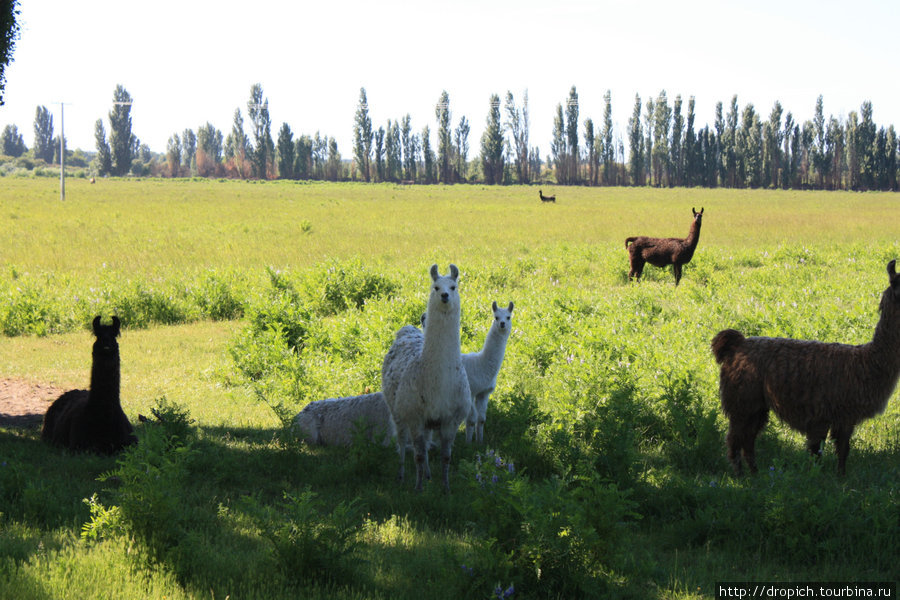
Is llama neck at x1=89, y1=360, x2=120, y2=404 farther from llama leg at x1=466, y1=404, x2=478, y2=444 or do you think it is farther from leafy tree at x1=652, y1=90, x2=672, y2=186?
leafy tree at x1=652, y1=90, x2=672, y2=186

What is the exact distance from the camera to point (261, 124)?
133m

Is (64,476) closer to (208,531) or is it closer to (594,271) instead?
(208,531)

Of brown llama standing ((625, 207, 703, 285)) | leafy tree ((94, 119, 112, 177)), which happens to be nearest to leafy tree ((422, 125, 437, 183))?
leafy tree ((94, 119, 112, 177))

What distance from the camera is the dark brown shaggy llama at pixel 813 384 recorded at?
6.30 metres

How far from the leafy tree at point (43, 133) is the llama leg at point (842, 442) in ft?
688

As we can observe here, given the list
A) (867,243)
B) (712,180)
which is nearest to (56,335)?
(867,243)

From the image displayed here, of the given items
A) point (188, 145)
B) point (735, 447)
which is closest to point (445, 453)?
point (735, 447)

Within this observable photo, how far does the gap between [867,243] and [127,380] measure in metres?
27.5

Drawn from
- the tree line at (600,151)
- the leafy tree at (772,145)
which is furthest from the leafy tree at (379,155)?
the leafy tree at (772,145)

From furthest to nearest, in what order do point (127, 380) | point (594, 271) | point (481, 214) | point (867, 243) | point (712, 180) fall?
point (712, 180)
point (481, 214)
point (867, 243)
point (594, 271)
point (127, 380)

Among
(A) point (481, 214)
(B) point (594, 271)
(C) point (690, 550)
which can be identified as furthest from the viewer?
(A) point (481, 214)

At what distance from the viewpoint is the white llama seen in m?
8.05

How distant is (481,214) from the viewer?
1848 inches

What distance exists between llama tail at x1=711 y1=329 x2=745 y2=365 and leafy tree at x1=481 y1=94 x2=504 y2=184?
115569 mm
